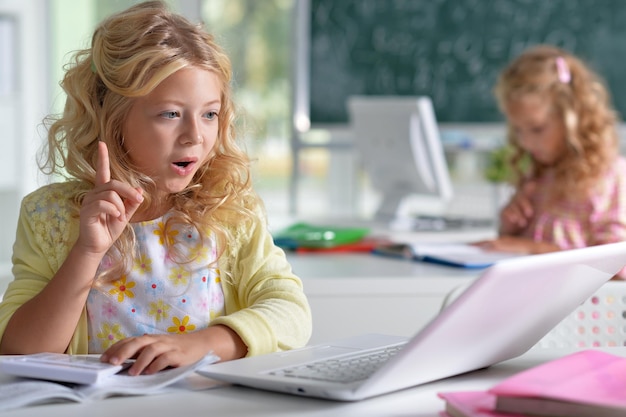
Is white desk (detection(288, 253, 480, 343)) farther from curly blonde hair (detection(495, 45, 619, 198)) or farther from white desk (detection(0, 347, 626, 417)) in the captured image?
white desk (detection(0, 347, 626, 417))

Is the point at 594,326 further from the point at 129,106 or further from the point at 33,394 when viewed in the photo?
the point at 33,394

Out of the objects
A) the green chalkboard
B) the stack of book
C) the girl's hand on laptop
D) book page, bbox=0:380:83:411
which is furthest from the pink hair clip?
book page, bbox=0:380:83:411

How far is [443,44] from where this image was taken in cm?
484

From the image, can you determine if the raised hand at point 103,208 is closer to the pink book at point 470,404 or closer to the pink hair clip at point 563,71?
the pink book at point 470,404

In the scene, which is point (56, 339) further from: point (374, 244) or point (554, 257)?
point (374, 244)

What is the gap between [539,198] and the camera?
2846 mm

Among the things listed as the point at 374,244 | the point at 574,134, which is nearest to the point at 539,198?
the point at 574,134

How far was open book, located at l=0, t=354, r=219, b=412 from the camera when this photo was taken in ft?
3.10

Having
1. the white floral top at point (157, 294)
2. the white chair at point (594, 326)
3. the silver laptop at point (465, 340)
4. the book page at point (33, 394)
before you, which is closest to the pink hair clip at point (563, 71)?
the white chair at point (594, 326)

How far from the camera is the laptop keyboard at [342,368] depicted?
1016mm

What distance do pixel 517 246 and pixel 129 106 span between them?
1.37 metres

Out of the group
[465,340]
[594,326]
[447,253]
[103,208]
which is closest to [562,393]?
[465,340]

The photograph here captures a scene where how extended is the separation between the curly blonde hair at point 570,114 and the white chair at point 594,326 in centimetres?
102

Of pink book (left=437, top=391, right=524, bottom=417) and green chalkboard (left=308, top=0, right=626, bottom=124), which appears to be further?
green chalkboard (left=308, top=0, right=626, bottom=124)
